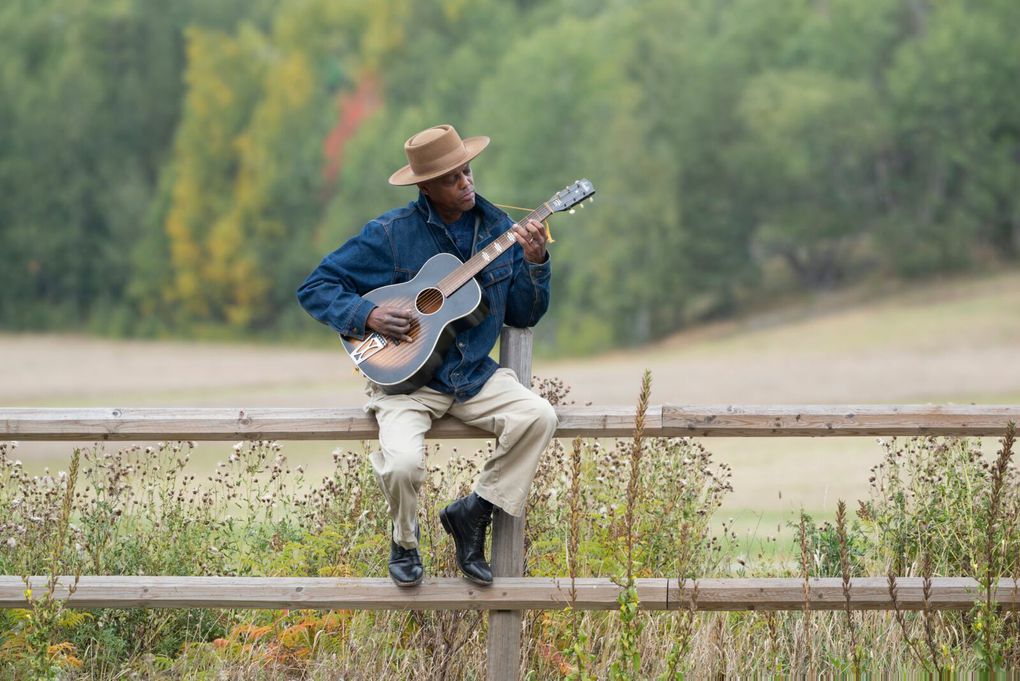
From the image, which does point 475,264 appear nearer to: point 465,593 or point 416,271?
point 416,271

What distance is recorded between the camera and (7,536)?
17.1 feet

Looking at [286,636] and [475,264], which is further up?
[475,264]

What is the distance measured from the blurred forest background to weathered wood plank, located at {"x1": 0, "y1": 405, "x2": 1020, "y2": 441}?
37.8 metres

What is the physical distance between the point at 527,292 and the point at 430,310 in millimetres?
357

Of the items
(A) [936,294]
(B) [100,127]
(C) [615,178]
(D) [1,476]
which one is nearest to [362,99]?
(B) [100,127]

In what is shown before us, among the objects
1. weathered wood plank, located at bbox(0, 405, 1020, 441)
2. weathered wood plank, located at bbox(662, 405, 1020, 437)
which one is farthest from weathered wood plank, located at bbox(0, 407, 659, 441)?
weathered wood plank, located at bbox(662, 405, 1020, 437)

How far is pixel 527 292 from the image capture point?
475 centimetres

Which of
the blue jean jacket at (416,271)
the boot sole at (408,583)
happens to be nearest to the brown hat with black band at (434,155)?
the blue jean jacket at (416,271)

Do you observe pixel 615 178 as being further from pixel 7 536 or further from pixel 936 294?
pixel 7 536

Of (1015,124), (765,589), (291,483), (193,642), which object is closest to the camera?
(765,589)

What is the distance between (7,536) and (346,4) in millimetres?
51792

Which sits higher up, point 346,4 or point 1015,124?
point 346,4

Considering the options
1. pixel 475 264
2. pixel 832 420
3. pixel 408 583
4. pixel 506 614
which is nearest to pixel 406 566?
pixel 408 583

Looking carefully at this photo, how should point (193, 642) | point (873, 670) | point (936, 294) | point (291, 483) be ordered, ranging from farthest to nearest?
point (936, 294) < point (291, 483) < point (193, 642) < point (873, 670)
